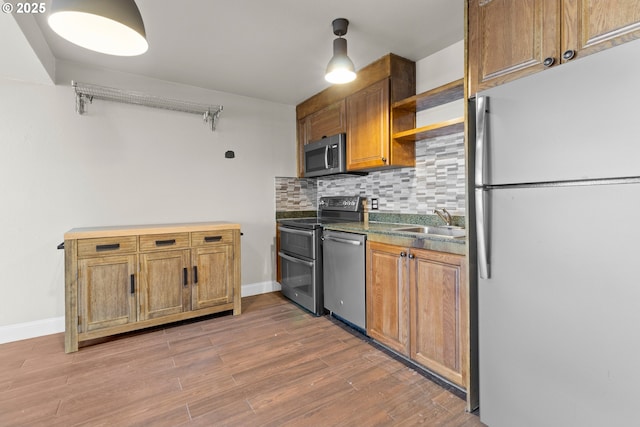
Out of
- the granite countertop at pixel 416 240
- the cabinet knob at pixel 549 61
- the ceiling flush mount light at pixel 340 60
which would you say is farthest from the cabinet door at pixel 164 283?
the cabinet knob at pixel 549 61

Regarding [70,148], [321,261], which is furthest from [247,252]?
[70,148]

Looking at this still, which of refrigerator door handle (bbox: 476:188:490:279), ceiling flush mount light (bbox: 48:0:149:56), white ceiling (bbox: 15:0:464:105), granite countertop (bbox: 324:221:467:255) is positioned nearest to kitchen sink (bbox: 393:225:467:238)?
granite countertop (bbox: 324:221:467:255)

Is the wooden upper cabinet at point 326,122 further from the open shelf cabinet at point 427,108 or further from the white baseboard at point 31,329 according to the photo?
the white baseboard at point 31,329

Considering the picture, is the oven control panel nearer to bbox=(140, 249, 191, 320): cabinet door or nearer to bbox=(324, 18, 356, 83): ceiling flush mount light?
bbox=(324, 18, 356, 83): ceiling flush mount light

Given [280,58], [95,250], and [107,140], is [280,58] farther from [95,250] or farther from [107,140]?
[95,250]

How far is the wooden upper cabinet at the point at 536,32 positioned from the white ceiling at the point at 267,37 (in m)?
0.58

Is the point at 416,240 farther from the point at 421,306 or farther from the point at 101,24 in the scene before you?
the point at 101,24

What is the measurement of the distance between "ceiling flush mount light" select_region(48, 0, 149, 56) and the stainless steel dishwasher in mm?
1870

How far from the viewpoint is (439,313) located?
182 cm

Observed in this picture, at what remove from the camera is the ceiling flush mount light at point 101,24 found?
115 centimetres

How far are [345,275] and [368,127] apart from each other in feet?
4.45

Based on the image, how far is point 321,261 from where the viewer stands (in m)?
2.92

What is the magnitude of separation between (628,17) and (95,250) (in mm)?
3313

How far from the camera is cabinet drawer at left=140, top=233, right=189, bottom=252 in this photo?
8.47 feet
